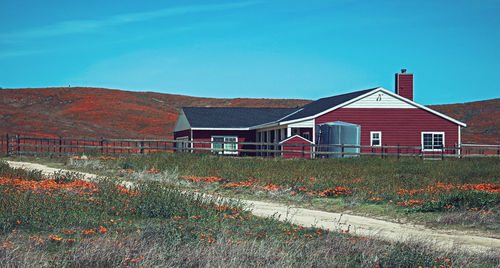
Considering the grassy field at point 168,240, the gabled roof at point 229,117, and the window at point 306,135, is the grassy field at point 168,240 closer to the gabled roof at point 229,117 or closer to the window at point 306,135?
the window at point 306,135

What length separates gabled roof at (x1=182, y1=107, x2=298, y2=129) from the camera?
40.7 meters

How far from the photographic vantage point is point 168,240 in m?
7.44

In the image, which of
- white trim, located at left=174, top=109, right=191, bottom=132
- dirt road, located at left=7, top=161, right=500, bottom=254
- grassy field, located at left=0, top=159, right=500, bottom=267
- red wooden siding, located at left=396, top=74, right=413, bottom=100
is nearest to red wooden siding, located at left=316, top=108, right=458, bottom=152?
red wooden siding, located at left=396, top=74, right=413, bottom=100

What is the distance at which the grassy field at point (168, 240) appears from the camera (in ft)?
21.4

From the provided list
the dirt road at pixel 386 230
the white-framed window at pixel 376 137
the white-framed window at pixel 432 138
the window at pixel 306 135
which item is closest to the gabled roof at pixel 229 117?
the window at pixel 306 135

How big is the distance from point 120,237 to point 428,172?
14756 millimetres

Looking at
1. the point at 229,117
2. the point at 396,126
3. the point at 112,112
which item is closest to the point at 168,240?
the point at 396,126

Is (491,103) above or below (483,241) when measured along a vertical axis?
above

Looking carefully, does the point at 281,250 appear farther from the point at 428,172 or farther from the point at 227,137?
the point at 227,137

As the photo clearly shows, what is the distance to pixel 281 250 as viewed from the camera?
716 cm

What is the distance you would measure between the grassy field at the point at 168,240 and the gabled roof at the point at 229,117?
29.7 metres

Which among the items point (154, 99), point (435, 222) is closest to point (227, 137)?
point (435, 222)

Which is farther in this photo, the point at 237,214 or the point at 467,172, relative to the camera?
the point at 467,172

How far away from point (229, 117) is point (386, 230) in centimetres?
3453
